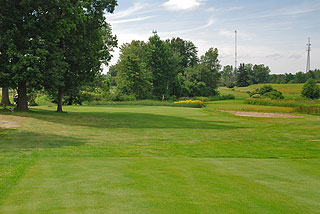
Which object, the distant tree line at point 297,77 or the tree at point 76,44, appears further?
the distant tree line at point 297,77

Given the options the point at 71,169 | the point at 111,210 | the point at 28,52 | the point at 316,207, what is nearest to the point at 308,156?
the point at 316,207

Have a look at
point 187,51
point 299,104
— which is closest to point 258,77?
point 187,51

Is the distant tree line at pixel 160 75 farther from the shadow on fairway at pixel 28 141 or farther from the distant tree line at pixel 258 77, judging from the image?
the shadow on fairway at pixel 28 141

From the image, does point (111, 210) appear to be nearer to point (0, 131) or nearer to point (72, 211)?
point (72, 211)

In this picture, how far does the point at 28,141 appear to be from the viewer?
1270cm

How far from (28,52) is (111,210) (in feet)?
77.6

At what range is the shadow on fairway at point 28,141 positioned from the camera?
36.5ft

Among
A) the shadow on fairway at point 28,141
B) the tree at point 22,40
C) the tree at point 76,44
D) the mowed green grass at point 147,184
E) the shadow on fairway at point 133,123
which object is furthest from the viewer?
the tree at point 76,44

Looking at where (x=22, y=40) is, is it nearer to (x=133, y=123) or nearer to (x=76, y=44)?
(x=76, y=44)

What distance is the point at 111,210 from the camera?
3928 mm

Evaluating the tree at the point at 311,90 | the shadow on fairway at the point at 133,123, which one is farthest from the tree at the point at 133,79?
the shadow on fairway at the point at 133,123

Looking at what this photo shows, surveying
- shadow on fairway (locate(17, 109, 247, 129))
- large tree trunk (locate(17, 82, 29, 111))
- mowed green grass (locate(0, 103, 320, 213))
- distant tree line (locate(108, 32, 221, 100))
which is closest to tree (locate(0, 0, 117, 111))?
large tree trunk (locate(17, 82, 29, 111))

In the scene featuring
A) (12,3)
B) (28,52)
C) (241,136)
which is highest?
(12,3)

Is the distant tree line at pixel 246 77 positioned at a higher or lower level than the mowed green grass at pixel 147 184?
higher
